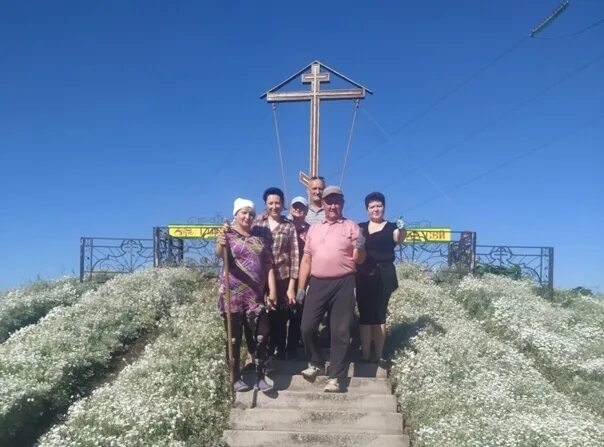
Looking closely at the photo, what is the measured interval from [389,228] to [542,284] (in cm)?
800

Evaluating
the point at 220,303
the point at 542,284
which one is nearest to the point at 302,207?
the point at 220,303

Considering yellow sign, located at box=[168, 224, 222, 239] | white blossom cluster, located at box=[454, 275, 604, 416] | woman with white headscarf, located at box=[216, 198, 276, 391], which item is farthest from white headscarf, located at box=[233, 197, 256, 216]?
yellow sign, located at box=[168, 224, 222, 239]

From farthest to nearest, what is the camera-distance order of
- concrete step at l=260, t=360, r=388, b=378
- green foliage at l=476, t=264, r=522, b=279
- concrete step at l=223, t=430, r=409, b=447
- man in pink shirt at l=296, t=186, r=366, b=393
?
green foliage at l=476, t=264, r=522, b=279 < concrete step at l=260, t=360, r=388, b=378 < man in pink shirt at l=296, t=186, r=366, b=393 < concrete step at l=223, t=430, r=409, b=447

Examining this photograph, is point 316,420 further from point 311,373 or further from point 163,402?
point 163,402

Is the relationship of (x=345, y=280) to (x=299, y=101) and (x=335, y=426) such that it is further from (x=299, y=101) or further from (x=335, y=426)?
(x=299, y=101)

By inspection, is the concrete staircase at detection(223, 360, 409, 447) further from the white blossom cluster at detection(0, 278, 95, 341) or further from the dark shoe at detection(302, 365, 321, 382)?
the white blossom cluster at detection(0, 278, 95, 341)

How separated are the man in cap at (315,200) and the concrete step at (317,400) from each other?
1.81 meters

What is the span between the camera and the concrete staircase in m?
5.64

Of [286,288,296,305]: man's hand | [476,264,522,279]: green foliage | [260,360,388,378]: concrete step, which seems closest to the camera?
[286,288,296,305]: man's hand

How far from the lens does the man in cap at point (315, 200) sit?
6.62m

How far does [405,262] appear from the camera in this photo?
1309 centimetres

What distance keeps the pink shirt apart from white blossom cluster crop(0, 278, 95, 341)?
5.62 m

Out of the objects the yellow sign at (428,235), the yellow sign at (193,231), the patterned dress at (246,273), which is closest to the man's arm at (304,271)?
the patterned dress at (246,273)

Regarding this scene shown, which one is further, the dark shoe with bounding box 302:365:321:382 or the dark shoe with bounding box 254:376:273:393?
the dark shoe with bounding box 302:365:321:382
